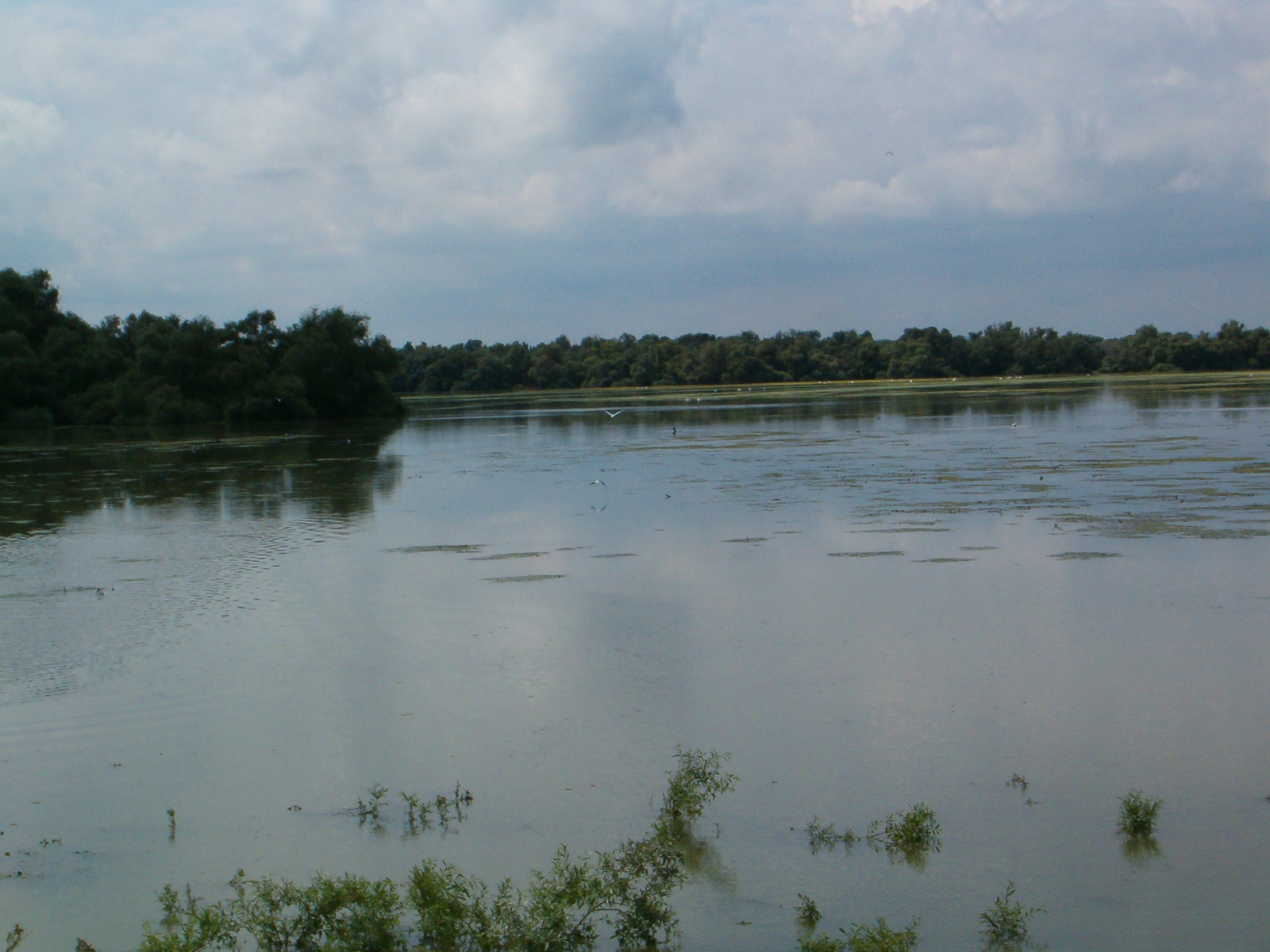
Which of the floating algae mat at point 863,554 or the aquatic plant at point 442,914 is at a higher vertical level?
the floating algae mat at point 863,554

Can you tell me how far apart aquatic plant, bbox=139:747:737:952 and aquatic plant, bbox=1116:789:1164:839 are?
7.44ft

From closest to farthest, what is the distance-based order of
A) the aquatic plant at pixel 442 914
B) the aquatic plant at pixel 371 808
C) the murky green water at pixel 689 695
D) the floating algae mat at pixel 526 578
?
the aquatic plant at pixel 442 914 < the murky green water at pixel 689 695 < the aquatic plant at pixel 371 808 < the floating algae mat at pixel 526 578

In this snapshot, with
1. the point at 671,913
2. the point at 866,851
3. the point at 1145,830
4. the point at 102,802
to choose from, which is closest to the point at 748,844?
the point at 866,851

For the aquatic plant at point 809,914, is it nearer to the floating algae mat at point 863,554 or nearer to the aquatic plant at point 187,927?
the aquatic plant at point 187,927

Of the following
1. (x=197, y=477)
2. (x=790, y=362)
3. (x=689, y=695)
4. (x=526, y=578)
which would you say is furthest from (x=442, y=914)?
(x=790, y=362)

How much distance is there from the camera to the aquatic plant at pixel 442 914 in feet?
15.9

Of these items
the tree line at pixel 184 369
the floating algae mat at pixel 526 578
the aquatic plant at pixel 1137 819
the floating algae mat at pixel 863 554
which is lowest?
the aquatic plant at pixel 1137 819

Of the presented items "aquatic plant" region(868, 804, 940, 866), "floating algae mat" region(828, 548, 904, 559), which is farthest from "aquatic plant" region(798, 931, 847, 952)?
"floating algae mat" region(828, 548, 904, 559)

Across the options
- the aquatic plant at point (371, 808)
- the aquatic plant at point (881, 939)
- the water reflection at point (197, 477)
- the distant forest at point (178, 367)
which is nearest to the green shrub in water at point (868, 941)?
the aquatic plant at point (881, 939)

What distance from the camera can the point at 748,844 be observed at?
598cm

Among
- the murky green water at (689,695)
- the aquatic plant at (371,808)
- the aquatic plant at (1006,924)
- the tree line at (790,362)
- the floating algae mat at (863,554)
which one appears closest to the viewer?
the aquatic plant at (1006,924)

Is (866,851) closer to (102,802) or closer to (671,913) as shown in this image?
(671,913)

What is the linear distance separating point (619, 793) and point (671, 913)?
163cm

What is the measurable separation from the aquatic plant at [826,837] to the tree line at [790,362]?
12898 cm
